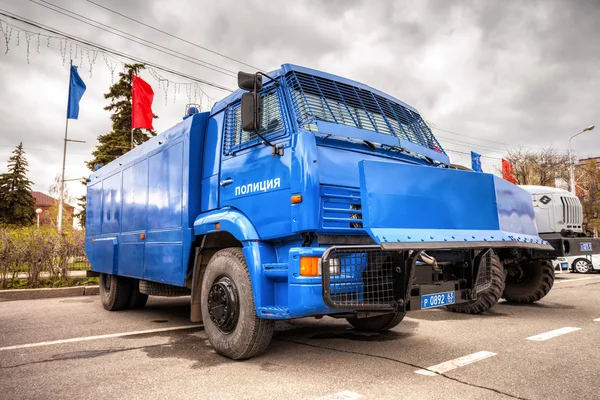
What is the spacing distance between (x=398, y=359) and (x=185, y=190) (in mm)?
3170

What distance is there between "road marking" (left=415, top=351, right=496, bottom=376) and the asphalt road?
18 mm

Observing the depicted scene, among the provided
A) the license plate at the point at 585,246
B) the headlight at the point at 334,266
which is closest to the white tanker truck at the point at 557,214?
the license plate at the point at 585,246

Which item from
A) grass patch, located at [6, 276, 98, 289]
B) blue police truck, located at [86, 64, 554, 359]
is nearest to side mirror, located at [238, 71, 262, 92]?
blue police truck, located at [86, 64, 554, 359]

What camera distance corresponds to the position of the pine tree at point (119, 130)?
100ft

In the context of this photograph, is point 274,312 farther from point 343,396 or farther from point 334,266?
point 343,396

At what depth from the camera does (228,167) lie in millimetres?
4801

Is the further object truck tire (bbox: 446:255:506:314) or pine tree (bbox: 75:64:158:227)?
pine tree (bbox: 75:64:158:227)

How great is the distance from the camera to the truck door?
3973 millimetres

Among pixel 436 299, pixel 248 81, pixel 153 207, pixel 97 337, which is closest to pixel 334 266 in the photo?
pixel 436 299

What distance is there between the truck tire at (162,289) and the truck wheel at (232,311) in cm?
161

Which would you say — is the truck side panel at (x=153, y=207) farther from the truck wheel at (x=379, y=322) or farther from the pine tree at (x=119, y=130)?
the pine tree at (x=119, y=130)

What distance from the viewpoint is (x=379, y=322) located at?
17.9 ft

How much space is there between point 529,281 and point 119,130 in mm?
30005

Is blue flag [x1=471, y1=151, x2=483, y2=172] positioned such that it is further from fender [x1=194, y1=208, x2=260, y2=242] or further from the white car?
the white car
